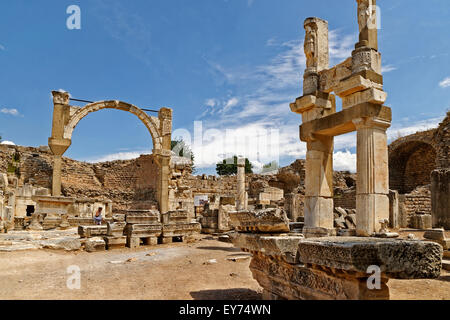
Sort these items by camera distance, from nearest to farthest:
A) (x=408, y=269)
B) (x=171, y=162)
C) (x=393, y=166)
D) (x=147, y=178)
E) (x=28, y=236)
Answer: (x=408, y=269), (x=28, y=236), (x=171, y=162), (x=393, y=166), (x=147, y=178)

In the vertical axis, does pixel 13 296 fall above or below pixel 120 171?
below

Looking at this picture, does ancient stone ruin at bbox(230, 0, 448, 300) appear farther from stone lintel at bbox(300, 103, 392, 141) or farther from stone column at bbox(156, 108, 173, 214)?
stone column at bbox(156, 108, 173, 214)

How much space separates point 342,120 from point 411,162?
19527 mm

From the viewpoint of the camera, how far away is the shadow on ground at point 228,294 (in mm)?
4070

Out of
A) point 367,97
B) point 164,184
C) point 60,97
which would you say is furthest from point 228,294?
point 60,97

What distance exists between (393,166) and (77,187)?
2285 centimetres

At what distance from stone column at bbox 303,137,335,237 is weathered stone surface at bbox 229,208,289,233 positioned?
133 inches

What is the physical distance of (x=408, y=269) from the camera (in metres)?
2.45

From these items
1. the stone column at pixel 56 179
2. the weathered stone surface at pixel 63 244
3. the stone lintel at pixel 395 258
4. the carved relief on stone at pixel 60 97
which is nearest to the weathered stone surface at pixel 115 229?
the weathered stone surface at pixel 63 244

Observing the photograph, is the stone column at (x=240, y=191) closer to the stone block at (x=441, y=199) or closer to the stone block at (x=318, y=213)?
the stone block at (x=441, y=199)

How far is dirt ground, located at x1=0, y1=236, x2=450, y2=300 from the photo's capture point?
13.8 ft
